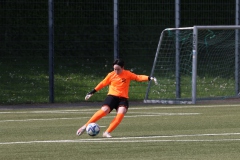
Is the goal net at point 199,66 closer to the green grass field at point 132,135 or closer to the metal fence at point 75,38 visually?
the metal fence at point 75,38

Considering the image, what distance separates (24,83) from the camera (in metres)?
24.8

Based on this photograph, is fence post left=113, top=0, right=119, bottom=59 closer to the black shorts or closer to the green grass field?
the green grass field

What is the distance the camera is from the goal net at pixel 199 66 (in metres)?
24.3

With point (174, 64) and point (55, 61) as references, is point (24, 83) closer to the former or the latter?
point (55, 61)

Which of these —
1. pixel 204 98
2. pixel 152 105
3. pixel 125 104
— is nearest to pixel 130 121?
pixel 125 104

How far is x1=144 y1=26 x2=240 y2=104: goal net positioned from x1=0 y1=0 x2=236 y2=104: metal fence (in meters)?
0.73

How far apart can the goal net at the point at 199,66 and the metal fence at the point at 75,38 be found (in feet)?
2.40

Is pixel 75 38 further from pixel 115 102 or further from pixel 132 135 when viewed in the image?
pixel 132 135

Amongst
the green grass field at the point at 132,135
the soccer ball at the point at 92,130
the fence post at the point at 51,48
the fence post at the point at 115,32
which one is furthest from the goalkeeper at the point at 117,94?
the fence post at the point at 115,32

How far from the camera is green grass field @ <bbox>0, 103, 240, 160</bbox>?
1155cm

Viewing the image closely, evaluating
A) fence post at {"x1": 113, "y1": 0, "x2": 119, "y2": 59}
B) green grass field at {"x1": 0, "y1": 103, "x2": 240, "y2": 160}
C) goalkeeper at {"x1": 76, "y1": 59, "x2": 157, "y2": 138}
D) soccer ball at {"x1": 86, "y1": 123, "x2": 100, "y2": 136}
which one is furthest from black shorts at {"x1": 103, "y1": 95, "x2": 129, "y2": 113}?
fence post at {"x1": 113, "y1": 0, "x2": 119, "y2": 59}

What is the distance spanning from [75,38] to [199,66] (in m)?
4.04

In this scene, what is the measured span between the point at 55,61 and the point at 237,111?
6.99 meters

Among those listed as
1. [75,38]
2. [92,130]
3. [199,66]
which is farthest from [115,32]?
[92,130]
